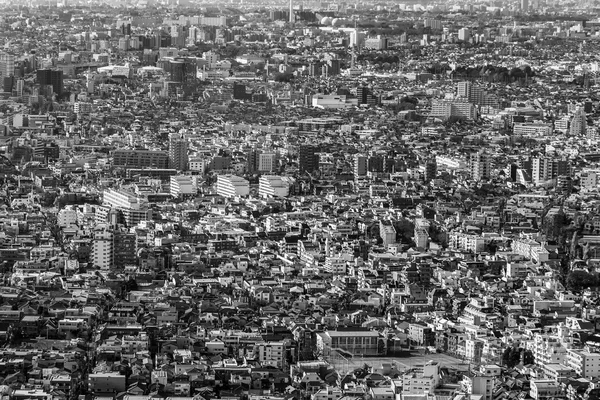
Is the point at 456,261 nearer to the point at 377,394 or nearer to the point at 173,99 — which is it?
the point at 377,394

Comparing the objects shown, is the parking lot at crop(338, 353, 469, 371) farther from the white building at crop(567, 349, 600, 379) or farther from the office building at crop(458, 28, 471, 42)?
the office building at crop(458, 28, 471, 42)

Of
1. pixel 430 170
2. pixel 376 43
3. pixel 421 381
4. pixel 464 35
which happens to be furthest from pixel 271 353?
pixel 464 35

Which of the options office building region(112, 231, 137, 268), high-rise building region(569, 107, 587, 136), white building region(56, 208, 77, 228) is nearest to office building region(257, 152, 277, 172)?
white building region(56, 208, 77, 228)

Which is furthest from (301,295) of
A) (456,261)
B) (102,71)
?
(102,71)

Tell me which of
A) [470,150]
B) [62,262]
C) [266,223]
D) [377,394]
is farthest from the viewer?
[470,150]

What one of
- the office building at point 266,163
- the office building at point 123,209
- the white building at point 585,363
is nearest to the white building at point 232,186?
the office building at point 123,209

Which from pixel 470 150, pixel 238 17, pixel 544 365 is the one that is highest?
pixel 544 365

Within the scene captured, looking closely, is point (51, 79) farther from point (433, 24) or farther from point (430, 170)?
point (433, 24)
